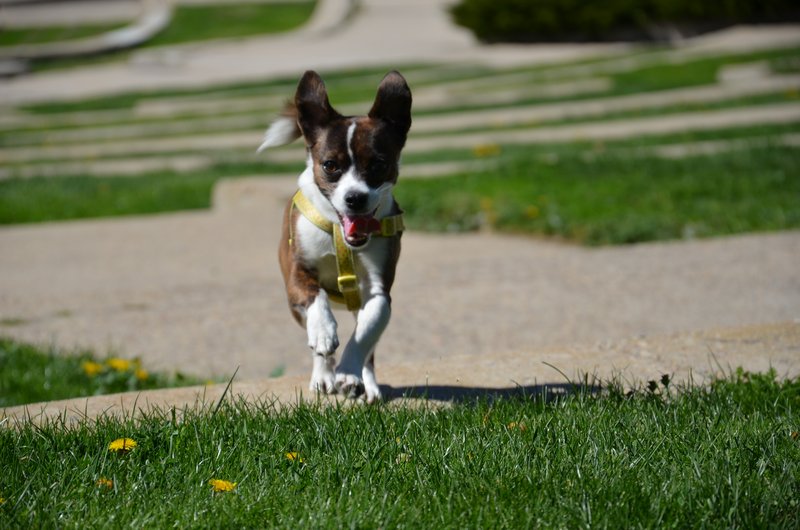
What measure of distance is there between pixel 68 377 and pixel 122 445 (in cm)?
277

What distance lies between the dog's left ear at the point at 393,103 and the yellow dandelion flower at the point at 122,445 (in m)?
1.49

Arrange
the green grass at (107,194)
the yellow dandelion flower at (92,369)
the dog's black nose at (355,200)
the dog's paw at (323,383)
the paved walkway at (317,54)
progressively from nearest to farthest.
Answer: the dog's black nose at (355,200), the dog's paw at (323,383), the yellow dandelion flower at (92,369), the green grass at (107,194), the paved walkway at (317,54)

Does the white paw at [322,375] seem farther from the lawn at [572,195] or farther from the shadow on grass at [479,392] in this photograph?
the lawn at [572,195]

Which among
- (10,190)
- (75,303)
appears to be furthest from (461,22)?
(75,303)

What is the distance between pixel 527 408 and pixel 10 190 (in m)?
10.5

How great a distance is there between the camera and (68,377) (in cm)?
638

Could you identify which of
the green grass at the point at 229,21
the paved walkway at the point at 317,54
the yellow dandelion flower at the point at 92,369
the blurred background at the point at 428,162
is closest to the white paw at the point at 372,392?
the blurred background at the point at 428,162

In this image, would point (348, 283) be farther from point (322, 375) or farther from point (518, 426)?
point (518, 426)

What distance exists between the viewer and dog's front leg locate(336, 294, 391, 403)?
14.0 ft

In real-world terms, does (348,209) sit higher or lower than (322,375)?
higher

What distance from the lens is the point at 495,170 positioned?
40.3 ft

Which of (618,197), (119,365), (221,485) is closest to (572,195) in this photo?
(618,197)

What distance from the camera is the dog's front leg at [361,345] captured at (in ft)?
14.0

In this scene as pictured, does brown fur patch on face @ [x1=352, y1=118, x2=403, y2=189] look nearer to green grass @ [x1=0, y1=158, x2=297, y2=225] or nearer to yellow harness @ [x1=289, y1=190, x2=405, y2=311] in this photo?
yellow harness @ [x1=289, y1=190, x2=405, y2=311]
